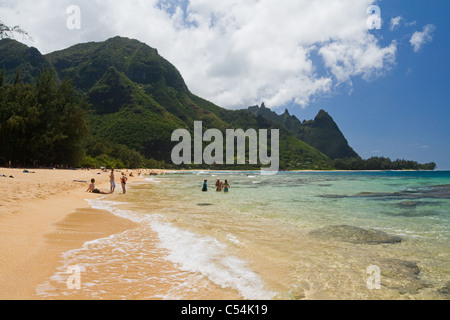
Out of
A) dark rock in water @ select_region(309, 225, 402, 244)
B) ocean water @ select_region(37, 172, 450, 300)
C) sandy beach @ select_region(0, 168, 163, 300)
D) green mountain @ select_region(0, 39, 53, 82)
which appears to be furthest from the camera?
green mountain @ select_region(0, 39, 53, 82)

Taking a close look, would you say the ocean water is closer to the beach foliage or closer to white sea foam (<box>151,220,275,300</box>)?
white sea foam (<box>151,220,275,300</box>)

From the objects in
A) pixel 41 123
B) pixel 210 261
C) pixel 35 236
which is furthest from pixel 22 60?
pixel 210 261

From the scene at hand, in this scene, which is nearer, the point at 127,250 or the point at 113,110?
the point at 127,250

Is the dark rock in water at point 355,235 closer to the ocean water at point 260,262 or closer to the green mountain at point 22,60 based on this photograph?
the ocean water at point 260,262

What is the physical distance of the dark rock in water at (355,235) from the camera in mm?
8773

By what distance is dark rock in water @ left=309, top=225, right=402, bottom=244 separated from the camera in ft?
28.8

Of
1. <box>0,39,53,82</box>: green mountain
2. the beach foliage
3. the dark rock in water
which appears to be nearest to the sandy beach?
the dark rock in water

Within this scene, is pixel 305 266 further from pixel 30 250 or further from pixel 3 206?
pixel 3 206

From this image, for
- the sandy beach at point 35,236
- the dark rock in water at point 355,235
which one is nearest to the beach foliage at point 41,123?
the sandy beach at point 35,236
